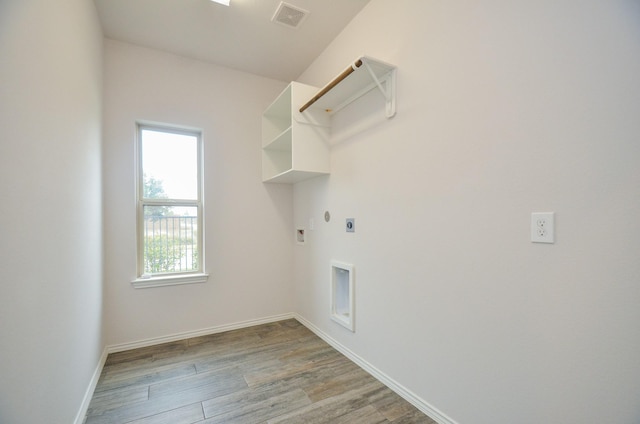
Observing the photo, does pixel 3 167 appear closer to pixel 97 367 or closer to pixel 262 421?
pixel 262 421

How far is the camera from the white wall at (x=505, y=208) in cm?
97

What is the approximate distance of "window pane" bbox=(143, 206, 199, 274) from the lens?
273 cm

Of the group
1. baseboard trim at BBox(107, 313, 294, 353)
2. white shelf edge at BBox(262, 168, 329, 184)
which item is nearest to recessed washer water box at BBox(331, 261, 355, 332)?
white shelf edge at BBox(262, 168, 329, 184)

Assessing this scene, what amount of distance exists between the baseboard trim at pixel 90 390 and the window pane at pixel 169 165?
1455 mm

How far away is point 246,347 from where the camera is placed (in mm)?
2559

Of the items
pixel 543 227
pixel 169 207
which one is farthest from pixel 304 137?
pixel 543 227

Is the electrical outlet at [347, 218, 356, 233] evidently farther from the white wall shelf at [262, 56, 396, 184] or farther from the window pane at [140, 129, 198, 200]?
the window pane at [140, 129, 198, 200]

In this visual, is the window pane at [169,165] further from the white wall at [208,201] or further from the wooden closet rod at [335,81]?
the wooden closet rod at [335,81]

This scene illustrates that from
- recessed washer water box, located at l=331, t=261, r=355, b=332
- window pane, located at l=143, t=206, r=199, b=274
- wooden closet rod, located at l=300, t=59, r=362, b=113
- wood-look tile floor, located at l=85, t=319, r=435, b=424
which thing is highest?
wooden closet rod, located at l=300, t=59, r=362, b=113

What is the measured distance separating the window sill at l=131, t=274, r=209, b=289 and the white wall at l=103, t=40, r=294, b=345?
57mm

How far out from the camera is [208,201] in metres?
2.91

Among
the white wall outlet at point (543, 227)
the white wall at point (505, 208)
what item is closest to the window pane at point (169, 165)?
the white wall at point (505, 208)

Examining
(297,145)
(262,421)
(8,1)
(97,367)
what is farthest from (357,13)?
(97,367)

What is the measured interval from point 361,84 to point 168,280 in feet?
8.21
